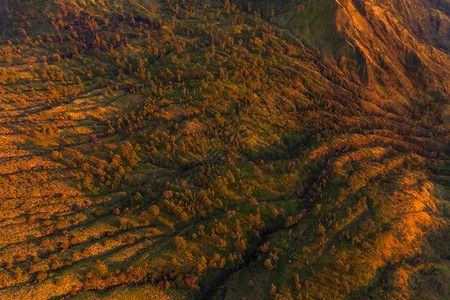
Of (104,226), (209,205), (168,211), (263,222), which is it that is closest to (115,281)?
(104,226)

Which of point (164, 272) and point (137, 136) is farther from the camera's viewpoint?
point (137, 136)

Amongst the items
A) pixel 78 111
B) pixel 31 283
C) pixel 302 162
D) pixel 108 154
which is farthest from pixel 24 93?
pixel 302 162

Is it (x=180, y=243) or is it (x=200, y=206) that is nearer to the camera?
(x=180, y=243)

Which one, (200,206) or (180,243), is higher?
(200,206)

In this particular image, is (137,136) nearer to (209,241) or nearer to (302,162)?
(209,241)

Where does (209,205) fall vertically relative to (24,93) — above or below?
above

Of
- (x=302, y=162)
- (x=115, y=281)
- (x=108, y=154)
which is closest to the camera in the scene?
(x=115, y=281)

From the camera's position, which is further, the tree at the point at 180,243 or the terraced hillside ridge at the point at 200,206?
the tree at the point at 180,243

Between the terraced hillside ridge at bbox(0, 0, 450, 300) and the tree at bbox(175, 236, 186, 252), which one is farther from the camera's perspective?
the tree at bbox(175, 236, 186, 252)

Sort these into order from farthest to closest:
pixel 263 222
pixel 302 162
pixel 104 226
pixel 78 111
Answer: pixel 78 111, pixel 302 162, pixel 263 222, pixel 104 226

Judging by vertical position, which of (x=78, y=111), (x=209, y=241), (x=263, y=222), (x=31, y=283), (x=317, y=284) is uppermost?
(x=317, y=284)
